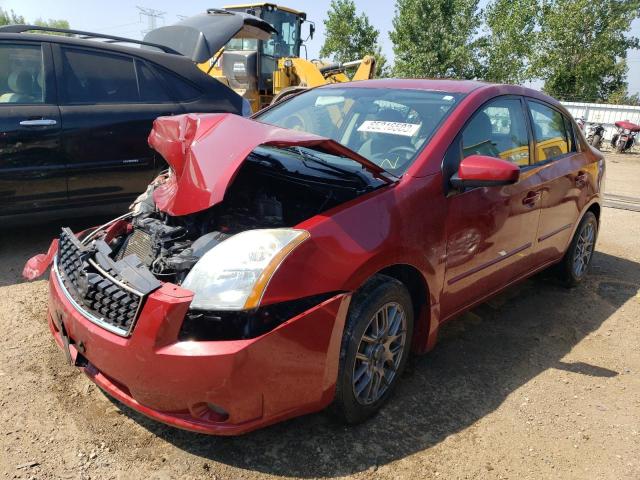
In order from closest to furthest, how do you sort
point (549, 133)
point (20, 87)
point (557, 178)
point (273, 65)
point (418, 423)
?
1. point (418, 423)
2. point (557, 178)
3. point (549, 133)
4. point (20, 87)
5. point (273, 65)

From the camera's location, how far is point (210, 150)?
2.26 meters

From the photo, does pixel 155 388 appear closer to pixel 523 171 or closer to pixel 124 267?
pixel 124 267

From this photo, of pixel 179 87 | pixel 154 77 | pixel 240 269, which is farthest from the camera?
pixel 179 87

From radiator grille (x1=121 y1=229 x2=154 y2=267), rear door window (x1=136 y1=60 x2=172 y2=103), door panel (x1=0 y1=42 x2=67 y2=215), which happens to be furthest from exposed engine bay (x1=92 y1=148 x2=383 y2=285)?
rear door window (x1=136 y1=60 x2=172 y2=103)

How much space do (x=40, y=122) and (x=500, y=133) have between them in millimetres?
3403

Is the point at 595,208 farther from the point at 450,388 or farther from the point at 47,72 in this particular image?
the point at 47,72

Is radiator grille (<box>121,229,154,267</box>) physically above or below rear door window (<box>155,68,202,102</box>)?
below

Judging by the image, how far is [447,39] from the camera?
2886 cm

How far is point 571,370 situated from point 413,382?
1.07 meters

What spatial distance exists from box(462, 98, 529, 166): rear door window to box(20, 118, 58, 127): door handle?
3.14 meters


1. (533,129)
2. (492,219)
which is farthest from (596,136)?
(492,219)

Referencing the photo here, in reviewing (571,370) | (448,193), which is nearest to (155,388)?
(448,193)

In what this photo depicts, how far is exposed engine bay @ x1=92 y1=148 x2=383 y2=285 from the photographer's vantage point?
2.34 m

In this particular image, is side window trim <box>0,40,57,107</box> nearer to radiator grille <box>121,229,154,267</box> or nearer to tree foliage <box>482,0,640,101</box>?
radiator grille <box>121,229,154,267</box>
